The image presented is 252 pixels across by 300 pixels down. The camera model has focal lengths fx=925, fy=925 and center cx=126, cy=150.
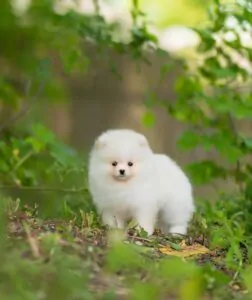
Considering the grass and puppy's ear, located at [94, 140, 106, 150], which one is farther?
puppy's ear, located at [94, 140, 106, 150]

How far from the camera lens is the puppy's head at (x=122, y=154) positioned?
525cm

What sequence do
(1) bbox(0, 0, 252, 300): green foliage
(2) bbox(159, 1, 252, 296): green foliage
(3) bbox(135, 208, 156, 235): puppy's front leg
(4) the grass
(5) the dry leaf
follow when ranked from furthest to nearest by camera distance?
(2) bbox(159, 1, 252, 296): green foliage, (3) bbox(135, 208, 156, 235): puppy's front leg, (5) the dry leaf, (1) bbox(0, 0, 252, 300): green foliage, (4) the grass

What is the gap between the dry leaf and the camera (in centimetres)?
430

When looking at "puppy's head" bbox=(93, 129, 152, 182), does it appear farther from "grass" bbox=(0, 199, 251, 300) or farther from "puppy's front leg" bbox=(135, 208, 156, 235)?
"grass" bbox=(0, 199, 251, 300)

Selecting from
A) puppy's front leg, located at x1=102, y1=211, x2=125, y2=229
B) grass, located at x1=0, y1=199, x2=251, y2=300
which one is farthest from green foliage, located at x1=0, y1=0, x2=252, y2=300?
puppy's front leg, located at x1=102, y1=211, x2=125, y2=229

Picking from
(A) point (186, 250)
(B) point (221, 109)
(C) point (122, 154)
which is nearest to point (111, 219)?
(C) point (122, 154)

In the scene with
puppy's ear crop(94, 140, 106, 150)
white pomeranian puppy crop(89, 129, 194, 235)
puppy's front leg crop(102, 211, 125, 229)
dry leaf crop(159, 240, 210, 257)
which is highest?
puppy's ear crop(94, 140, 106, 150)

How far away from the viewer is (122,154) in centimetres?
525

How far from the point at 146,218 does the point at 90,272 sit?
77.6 inches

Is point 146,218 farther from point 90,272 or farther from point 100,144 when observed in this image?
point 90,272

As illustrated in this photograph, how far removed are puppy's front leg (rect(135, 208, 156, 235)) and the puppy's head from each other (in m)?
0.21

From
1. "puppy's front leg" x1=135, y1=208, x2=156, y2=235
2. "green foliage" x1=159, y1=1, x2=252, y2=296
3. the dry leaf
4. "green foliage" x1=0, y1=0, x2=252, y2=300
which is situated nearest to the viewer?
"green foliage" x1=0, y1=0, x2=252, y2=300

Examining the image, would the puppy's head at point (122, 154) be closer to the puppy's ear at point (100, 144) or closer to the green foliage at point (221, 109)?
the puppy's ear at point (100, 144)

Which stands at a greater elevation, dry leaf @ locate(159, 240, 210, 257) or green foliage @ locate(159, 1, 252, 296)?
green foliage @ locate(159, 1, 252, 296)
